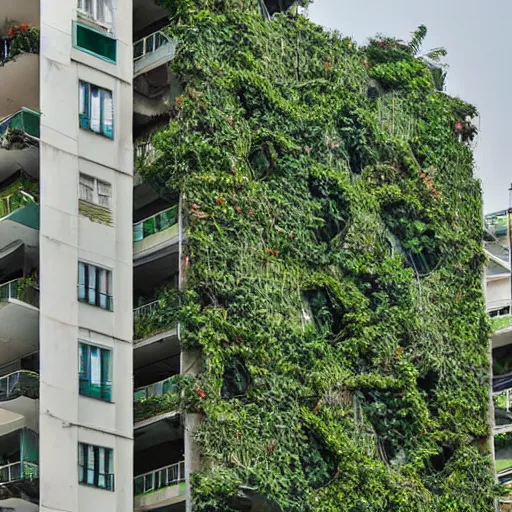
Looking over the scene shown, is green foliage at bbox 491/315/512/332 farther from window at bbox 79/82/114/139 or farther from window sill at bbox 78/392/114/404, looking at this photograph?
window sill at bbox 78/392/114/404

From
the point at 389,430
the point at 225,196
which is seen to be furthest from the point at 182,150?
the point at 389,430

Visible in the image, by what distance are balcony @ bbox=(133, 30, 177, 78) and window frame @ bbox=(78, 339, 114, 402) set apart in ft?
26.7

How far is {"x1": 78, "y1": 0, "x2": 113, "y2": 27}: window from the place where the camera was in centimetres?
4781

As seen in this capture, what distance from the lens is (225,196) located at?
47750 millimetres

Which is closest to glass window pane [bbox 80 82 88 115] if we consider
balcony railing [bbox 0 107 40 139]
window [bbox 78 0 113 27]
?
balcony railing [bbox 0 107 40 139]

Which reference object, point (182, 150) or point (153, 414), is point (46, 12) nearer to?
point (182, 150)

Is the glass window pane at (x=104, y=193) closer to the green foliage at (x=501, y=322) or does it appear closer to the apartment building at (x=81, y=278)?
the apartment building at (x=81, y=278)

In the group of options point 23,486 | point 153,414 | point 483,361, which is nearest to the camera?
point 23,486

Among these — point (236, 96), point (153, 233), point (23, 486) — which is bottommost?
point (23, 486)

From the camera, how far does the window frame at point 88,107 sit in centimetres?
4638

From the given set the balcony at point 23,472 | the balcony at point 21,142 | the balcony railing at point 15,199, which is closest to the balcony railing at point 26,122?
the balcony at point 21,142

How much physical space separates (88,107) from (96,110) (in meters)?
0.24

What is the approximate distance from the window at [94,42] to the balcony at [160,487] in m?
10.00

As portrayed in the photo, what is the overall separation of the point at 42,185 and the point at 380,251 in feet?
35.4
